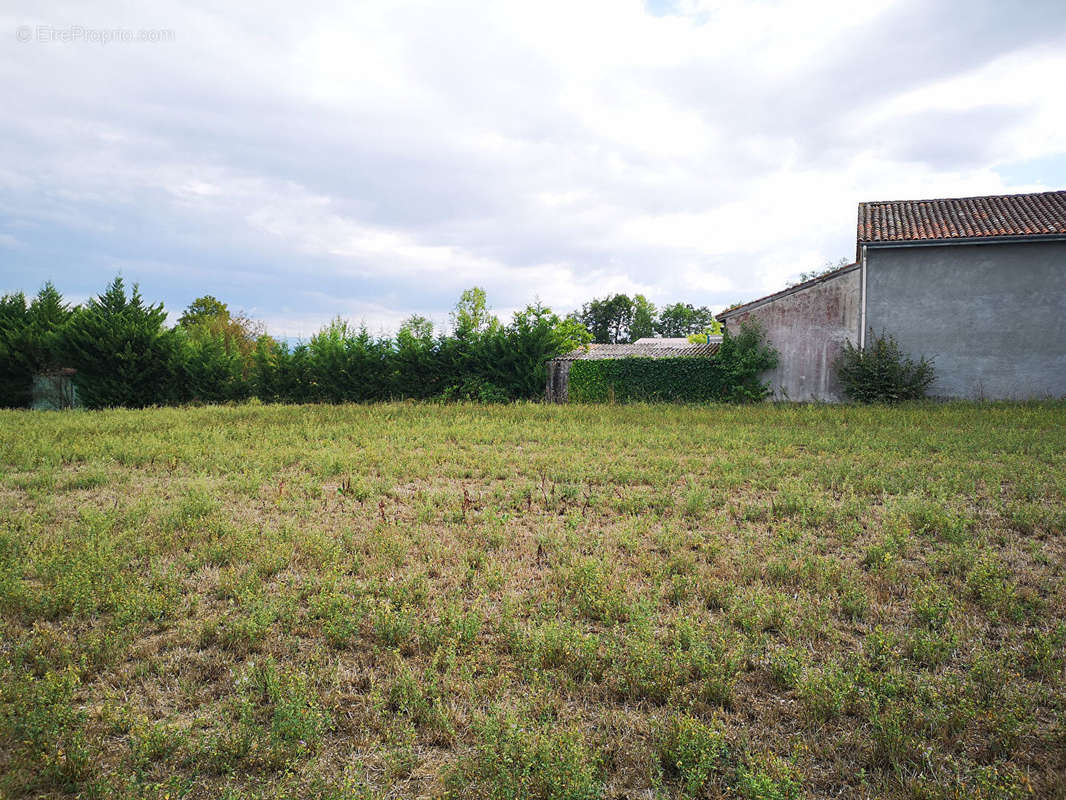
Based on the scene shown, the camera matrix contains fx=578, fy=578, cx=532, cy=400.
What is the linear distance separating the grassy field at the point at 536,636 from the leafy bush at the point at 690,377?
1242 cm

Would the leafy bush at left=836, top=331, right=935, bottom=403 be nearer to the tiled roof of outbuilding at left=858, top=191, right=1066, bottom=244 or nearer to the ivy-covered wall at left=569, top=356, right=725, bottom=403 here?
the tiled roof of outbuilding at left=858, top=191, right=1066, bottom=244

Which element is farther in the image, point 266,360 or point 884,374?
point 266,360

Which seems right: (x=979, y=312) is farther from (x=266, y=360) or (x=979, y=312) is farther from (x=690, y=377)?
(x=266, y=360)

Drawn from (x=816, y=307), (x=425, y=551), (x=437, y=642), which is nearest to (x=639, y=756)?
(x=437, y=642)

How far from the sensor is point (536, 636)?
343 cm

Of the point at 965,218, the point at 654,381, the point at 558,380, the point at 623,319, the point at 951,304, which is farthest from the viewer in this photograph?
the point at 623,319

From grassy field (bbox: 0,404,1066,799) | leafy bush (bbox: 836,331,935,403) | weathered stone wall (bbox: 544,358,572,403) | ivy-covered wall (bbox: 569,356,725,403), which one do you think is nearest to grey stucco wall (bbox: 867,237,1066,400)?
leafy bush (bbox: 836,331,935,403)

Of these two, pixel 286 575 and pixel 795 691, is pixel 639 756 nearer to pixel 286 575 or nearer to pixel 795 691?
pixel 795 691

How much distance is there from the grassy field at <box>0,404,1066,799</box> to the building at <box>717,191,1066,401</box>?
13.3 meters

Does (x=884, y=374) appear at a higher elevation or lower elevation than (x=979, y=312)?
lower

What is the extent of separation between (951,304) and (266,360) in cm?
2400

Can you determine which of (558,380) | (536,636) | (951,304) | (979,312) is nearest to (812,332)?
(951,304)

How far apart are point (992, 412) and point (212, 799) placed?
17.4 m

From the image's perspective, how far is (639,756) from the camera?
8.39ft
